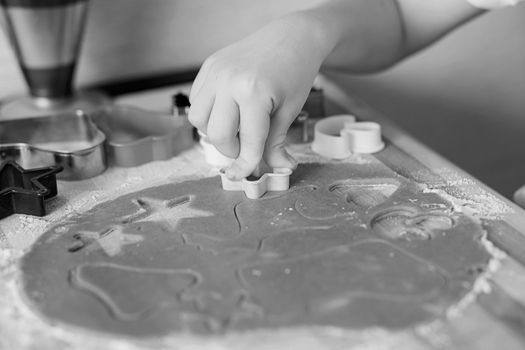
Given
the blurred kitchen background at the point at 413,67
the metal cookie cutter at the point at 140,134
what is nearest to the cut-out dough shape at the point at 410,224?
the metal cookie cutter at the point at 140,134

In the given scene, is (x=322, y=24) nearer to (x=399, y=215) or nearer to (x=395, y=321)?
(x=399, y=215)

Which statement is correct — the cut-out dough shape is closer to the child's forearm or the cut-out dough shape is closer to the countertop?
the countertop

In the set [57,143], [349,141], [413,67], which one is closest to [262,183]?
[349,141]

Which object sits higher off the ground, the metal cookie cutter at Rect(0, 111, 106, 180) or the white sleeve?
the white sleeve

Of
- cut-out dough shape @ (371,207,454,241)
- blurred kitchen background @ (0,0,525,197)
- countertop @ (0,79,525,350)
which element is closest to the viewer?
countertop @ (0,79,525,350)

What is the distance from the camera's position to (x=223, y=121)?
0.70 meters

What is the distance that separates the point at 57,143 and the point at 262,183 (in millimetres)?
301

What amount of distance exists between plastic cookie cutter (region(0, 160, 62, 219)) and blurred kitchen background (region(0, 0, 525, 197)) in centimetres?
32

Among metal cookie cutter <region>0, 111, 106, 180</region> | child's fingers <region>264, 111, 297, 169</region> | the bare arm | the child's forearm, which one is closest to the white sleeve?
the child's forearm

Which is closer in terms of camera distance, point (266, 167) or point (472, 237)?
point (472, 237)

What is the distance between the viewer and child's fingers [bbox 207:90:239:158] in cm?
70

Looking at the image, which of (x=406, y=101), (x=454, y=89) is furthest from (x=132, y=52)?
(x=454, y=89)

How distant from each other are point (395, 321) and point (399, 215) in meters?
0.18

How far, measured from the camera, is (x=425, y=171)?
788 millimetres
